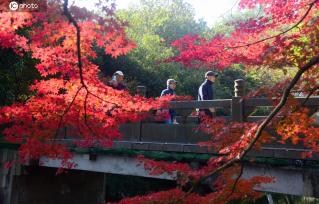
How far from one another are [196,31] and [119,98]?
25.6 m

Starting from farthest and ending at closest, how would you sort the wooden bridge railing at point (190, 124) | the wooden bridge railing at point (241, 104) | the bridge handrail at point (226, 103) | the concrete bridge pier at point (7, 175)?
the concrete bridge pier at point (7, 175) → the wooden bridge railing at point (190, 124) → the wooden bridge railing at point (241, 104) → the bridge handrail at point (226, 103)

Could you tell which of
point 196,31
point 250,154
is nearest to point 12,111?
point 250,154

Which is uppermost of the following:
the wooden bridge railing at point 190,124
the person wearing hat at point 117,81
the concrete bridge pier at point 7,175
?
the person wearing hat at point 117,81

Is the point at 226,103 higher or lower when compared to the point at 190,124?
higher

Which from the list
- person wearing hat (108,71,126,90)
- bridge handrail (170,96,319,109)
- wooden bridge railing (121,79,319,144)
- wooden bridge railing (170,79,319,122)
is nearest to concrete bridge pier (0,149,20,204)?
wooden bridge railing (121,79,319,144)

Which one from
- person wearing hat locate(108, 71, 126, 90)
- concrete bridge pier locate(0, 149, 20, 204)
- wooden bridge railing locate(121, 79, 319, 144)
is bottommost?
concrete bridge pier locate(0, 149, 20, 204)

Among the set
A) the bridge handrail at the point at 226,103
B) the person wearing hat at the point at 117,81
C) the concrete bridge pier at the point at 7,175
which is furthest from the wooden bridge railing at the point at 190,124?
the concrete bridge pier at the point at 7,175

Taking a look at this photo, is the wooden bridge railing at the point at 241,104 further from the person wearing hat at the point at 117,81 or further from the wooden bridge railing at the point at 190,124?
the person wearing hat at the point at 117,81

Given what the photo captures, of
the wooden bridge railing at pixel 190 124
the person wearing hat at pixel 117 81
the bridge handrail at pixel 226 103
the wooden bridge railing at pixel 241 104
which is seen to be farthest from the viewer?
the person wearing hat at pixel 117 81

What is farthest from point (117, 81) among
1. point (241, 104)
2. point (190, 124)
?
point (241, 104)

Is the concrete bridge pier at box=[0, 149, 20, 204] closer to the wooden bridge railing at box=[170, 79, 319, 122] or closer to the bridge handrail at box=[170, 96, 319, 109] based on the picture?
the bridge handrail at box=[170, 96, 319, 109]

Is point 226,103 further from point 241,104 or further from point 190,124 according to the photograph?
point 190,124

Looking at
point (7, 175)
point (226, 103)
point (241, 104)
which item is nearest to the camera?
point (241, 104)

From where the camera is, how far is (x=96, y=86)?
5.84m
